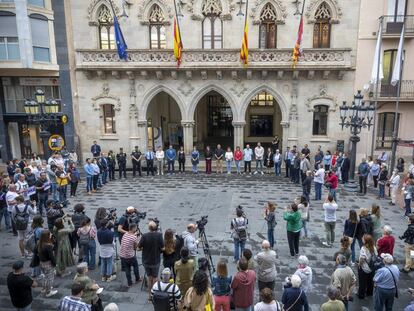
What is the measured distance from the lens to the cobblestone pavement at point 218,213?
7.93 m

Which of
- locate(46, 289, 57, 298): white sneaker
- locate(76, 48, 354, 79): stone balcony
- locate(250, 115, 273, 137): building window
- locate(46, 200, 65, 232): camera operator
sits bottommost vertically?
locate(46, 289, 57, 298): white sneaker

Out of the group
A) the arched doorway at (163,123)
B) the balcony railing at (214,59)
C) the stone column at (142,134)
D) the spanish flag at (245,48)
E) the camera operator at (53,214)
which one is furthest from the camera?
the arched doorway at (163,123)

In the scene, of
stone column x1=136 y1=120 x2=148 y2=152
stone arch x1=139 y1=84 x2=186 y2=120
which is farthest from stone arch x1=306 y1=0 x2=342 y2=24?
stone column x1=136 y1=120 x2=148 y2=152

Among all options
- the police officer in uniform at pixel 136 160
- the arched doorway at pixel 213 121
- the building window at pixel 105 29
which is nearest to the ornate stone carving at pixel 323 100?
the arched doorway at pixel 213 121

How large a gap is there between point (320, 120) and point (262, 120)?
24.0 feet

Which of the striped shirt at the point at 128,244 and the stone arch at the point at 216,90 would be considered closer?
the striped shirt at the point at 128,244

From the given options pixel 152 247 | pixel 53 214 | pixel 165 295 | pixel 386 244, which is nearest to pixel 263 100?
pixel 386 244

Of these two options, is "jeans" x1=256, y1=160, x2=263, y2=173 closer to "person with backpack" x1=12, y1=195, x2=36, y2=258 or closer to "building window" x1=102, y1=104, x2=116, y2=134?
"building window" x1=102, y1=104, x2=116, y2=134

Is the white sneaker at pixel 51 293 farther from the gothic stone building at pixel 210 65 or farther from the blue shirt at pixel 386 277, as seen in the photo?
the gothic stone building at pixel 210 65

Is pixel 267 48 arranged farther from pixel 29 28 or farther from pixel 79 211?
pixel 79 211

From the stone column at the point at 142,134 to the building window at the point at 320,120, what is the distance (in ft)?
34.4

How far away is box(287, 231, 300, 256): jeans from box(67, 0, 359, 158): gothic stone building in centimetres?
1193

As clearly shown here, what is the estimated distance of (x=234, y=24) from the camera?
66.6 ft

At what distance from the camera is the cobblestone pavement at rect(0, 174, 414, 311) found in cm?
793
